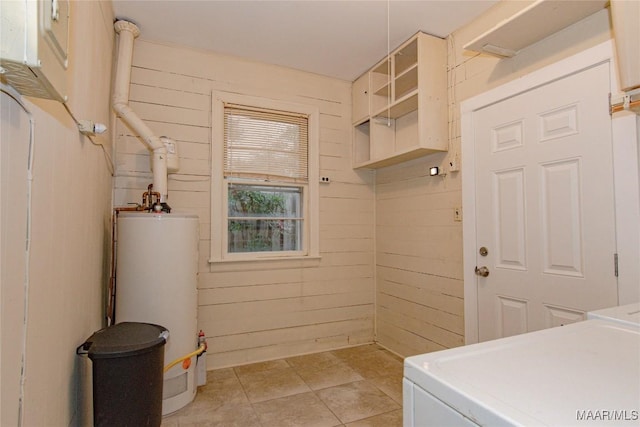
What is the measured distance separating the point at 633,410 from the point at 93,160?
7.74ft

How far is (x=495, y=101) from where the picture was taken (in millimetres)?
2338

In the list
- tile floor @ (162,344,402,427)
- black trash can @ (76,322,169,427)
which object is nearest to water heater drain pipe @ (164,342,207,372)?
tile floor @ (162,344,402,427)

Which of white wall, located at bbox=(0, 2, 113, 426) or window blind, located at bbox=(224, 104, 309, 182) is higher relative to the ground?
window blind, located at bbox=(224, 104, 309, 182)

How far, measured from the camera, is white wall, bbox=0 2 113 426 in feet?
3.07

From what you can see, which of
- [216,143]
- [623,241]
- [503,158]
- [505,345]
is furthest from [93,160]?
[623,241]

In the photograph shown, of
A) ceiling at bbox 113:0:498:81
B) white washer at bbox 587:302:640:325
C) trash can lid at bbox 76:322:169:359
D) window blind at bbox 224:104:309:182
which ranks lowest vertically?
trash can lid at bbox 76:322:169:359

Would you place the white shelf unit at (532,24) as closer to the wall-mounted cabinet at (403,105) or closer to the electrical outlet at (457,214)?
the wall-mounted cabinet at (403,105)

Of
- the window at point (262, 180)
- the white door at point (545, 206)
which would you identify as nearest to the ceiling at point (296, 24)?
the window at point (262, 180)

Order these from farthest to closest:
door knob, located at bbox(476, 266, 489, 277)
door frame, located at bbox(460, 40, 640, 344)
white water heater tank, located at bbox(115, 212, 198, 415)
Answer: door knob, located at bbox(476, 266, 489, 277), white water heater tank, located at bbox(115, 212, 198, 415), door frame, located at bbox(460, 40, 640, 344)

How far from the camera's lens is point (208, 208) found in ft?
9.95

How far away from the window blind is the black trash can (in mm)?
1836

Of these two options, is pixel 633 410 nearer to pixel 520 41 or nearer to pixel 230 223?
pixel 520 41

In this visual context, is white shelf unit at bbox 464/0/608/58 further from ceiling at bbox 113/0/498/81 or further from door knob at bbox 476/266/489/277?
door knob at bbox 476/266/489/277

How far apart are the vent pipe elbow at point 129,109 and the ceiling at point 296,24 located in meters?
0.13
